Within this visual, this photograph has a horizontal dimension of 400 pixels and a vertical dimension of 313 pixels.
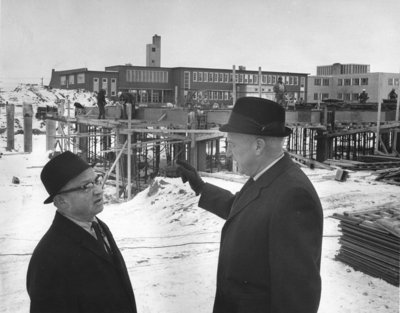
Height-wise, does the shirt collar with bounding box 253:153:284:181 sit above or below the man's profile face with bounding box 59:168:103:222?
above

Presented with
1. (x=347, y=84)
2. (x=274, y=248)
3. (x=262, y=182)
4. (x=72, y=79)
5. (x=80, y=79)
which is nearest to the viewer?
(x=274, y=248)

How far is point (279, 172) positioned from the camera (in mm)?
2912

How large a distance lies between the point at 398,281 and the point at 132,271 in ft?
11.5

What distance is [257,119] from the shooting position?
2979mm

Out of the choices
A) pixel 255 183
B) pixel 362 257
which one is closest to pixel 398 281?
pixel 362 257

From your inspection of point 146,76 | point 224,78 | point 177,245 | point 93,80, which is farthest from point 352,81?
point 177,245

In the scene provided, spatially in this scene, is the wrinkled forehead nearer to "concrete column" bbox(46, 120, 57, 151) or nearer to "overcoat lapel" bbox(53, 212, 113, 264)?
"overcoat lapel" bbox(53, 212, 113, 264)

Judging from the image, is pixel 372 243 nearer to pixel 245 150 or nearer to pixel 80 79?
pixel 245 150

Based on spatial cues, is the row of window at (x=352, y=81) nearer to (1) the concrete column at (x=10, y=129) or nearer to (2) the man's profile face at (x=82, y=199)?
(1) the concrete column at (x=10, y=129)

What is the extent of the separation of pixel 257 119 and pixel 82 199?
113 cm

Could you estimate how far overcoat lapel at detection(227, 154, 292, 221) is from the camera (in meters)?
2.92

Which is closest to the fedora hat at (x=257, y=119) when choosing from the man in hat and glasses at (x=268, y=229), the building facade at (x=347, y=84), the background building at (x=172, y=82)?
the man in hat and glasses at (x=268, y=229)

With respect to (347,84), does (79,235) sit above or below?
below

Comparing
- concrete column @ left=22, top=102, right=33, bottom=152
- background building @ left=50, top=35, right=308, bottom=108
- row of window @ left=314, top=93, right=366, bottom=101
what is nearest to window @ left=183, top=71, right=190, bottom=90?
background building @ left=50, top=35, right=308, bottom=108
